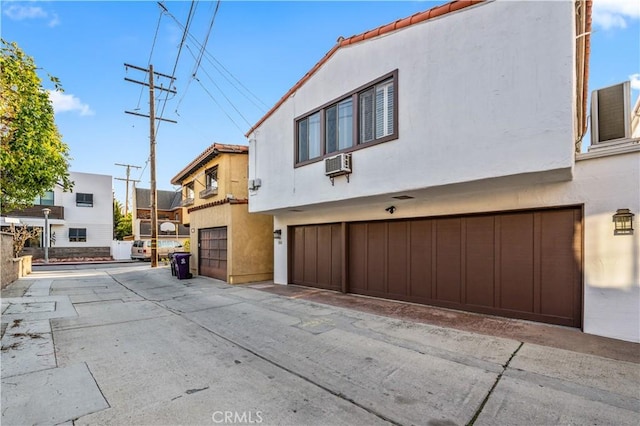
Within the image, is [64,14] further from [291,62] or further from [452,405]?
[452,405]

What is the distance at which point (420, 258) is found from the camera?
7.31m

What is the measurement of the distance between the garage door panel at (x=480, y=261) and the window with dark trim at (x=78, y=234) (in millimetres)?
30730

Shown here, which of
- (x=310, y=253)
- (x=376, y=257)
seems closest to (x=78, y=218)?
(x=310, y=253)

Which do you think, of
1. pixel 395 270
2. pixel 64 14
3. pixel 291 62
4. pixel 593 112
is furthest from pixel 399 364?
pixel 64 14

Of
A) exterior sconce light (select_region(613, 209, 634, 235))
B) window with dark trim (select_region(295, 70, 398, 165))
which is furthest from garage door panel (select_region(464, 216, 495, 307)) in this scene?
window with dark trim (select_region(295, 70, 398, 165))

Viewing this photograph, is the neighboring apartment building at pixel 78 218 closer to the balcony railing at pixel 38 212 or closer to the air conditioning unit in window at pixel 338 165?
the balcony railing at pixel 38 212

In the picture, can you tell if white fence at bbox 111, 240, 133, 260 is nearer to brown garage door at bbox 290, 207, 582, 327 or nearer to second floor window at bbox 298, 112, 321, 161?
second floor window at bbox 298, 112, 321, 161

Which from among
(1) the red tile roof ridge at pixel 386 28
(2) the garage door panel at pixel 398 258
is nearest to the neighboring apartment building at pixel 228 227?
(1) the red tile roof ridge at pixel 386 28

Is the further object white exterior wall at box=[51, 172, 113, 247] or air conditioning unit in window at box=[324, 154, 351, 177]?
white exterior wall at box=[51, 172, 113, 247]

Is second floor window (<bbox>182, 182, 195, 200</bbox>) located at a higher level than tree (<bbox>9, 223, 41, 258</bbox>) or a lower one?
higher

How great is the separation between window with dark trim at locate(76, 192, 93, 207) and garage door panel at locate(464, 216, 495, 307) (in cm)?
3077

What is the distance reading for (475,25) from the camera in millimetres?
5199

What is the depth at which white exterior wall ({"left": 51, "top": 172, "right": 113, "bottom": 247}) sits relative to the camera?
84.3ft

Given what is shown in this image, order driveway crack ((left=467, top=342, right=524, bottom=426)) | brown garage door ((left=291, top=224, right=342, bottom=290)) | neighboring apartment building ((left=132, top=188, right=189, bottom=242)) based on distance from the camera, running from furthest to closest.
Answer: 1. neighboring apartment building ((left=132, top=188, right=189, bottom=242))
2. brown garage door ((left=291, top=224, right=342, bottom=290))
3. driveway crack ((left=467, top=342, right=524, bottom=426))
